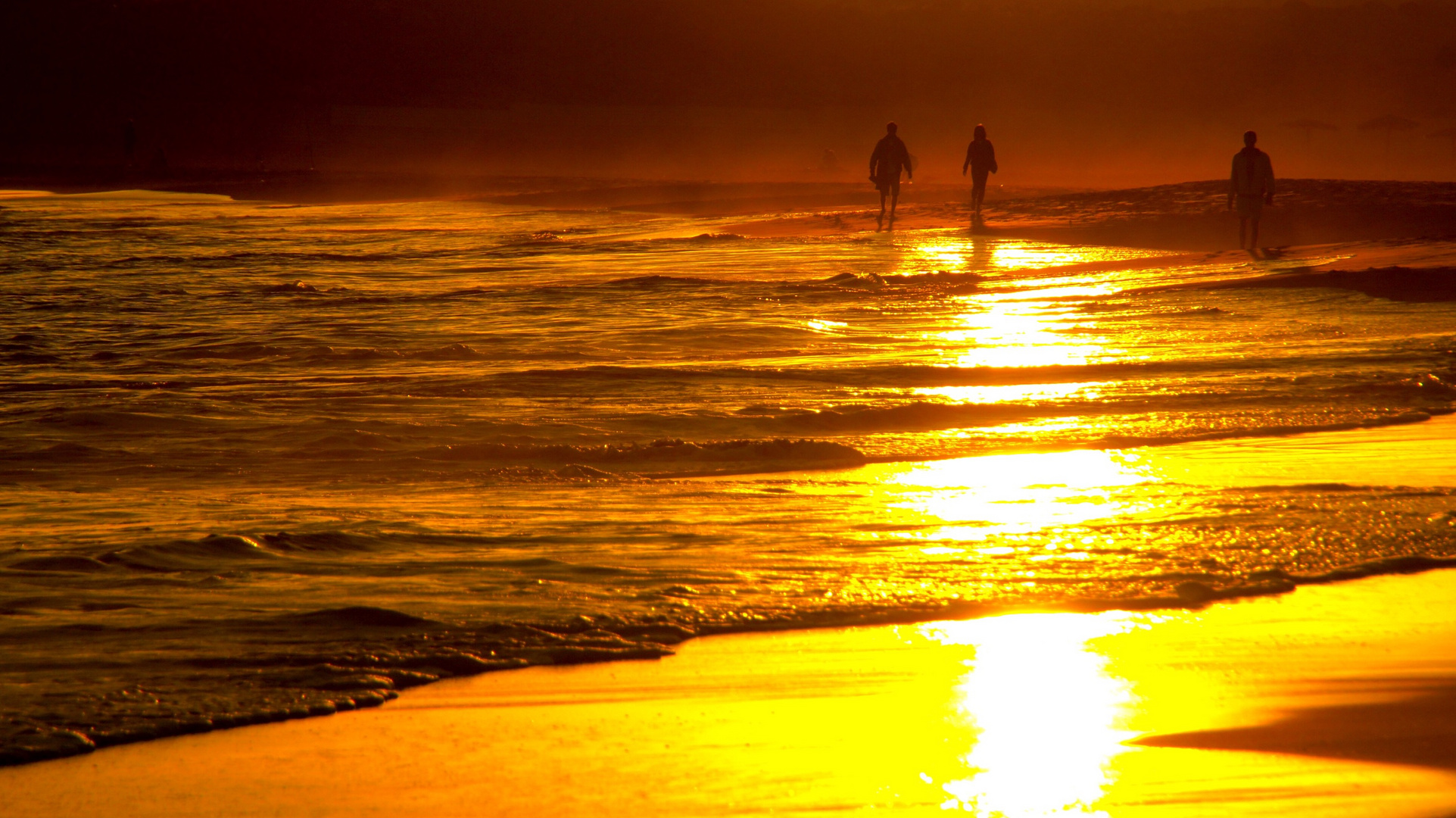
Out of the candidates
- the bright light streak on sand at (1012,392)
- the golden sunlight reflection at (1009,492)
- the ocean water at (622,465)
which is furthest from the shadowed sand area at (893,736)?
the bright light streak on sand at (1012,392)

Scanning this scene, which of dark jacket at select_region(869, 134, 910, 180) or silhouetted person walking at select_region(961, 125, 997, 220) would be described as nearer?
silhouetted person walking at select_region(961, 125, 997, 220)

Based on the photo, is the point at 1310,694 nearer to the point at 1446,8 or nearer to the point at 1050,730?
the point at 1050,730

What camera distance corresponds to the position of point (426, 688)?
440cm

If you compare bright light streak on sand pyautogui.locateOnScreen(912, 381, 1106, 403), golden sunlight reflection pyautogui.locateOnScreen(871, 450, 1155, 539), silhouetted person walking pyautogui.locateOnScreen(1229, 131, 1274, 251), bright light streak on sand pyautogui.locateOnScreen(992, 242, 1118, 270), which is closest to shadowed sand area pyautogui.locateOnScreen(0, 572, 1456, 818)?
golden sunlight reflection pyautogui.locateOnScreen(871, 450, 1155, 539)

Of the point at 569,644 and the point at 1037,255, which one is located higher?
the point at 1037,255

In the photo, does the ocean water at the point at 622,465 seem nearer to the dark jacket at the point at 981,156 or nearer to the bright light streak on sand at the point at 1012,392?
the bright light streak on sand at the point at 1012,392

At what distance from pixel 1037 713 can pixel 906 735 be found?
1.33ft

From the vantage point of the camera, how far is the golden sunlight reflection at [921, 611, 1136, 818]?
3508 mm

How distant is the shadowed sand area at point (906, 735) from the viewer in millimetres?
3539

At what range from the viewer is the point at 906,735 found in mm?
3910

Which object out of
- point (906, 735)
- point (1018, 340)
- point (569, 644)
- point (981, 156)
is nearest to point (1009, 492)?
point (569, 644)

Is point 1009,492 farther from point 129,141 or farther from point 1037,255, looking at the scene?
point 129,141

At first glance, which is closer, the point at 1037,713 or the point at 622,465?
the point at 1037,713

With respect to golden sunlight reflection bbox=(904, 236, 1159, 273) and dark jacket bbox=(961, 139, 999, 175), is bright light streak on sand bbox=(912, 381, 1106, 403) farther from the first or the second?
dark jacket bbox=(961, 139, 999, 175)
